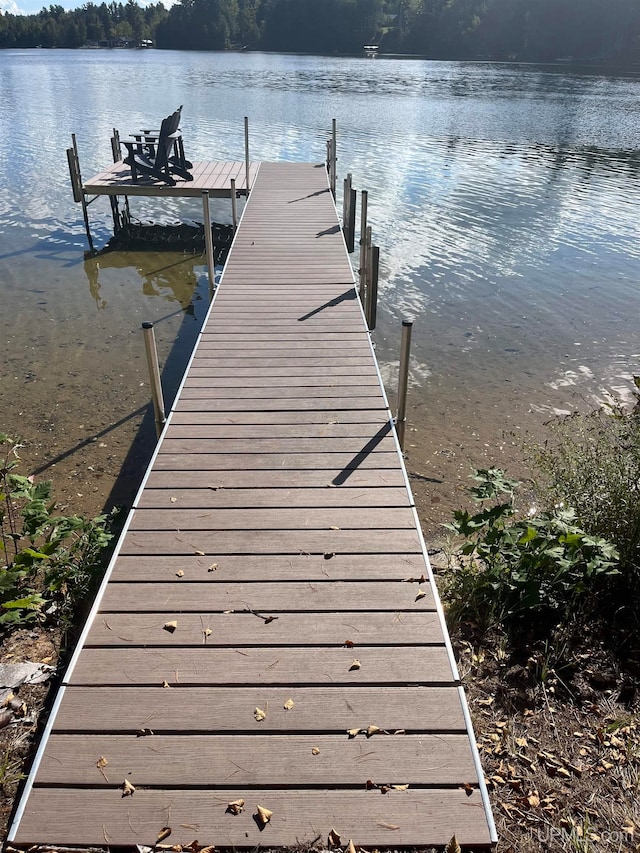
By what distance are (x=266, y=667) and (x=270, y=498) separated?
126 cm

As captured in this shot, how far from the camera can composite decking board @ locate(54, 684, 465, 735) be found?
2389 millimetres

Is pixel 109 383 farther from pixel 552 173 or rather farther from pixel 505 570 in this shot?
pixel 552 173

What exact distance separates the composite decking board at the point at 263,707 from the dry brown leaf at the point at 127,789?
22 cm

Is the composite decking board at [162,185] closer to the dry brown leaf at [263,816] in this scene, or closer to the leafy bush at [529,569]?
the leafy bush at [529,569]

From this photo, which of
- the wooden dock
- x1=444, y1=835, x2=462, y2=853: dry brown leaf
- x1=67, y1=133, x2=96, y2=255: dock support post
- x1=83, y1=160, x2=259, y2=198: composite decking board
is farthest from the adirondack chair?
x1=444, y1=835, x2=462, y2=853: dry brown leaf

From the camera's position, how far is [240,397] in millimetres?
4992

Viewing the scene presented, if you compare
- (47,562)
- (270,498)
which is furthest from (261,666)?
(47,562)

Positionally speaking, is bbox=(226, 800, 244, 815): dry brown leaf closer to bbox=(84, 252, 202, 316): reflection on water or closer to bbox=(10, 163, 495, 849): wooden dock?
bbox=(10, 163, 495, 849): wooden dock

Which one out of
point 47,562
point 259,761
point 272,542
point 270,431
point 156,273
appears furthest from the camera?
point 156,273

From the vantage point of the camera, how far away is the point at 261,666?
2.64 metres

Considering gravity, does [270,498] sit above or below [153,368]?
below

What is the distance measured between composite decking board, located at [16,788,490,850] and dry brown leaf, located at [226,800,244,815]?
0.04 ft

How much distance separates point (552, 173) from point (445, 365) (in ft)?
40.1

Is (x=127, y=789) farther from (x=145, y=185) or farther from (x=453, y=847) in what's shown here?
(x=145, y=185)
